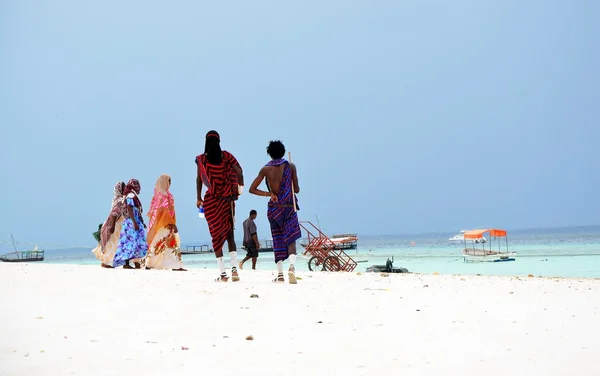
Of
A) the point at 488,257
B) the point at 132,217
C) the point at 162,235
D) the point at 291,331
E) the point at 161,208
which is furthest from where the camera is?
the point at 488,257

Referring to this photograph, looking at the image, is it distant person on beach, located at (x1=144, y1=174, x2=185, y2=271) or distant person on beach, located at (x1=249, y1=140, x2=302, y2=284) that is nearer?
distant person on beach, located at (x1=249, y1=140, x2=302, y2=284)

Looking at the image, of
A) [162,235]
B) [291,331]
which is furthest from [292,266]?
[162,235]

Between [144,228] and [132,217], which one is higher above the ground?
[132,217]

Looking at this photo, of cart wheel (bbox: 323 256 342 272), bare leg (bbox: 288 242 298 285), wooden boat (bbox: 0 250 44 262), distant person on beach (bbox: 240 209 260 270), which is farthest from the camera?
wooden boat (bbox: 0 250 44 262)

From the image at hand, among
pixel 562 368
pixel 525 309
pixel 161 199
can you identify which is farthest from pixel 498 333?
pixel 161 199

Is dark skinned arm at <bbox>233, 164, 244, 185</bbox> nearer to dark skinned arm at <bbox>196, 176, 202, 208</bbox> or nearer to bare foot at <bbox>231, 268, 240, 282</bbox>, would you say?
dark skinned arm at <bbox>196, 176, 202, 208</bbox>

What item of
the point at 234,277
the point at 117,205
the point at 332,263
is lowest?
the point at 332,263

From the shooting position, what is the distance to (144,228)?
12516 mm

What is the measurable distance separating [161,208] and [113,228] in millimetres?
1352

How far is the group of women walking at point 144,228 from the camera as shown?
12055 mm

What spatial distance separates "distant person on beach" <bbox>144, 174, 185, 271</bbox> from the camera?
12.0m

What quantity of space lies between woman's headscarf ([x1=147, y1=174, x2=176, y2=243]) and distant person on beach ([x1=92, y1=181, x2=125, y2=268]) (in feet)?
2.74

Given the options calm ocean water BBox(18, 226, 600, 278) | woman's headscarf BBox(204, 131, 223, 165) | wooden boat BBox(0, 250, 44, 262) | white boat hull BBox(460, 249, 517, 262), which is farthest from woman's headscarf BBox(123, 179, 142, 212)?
wooden boat BBox(0, 250, 44, 262)

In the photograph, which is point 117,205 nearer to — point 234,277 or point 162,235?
point 162,235
